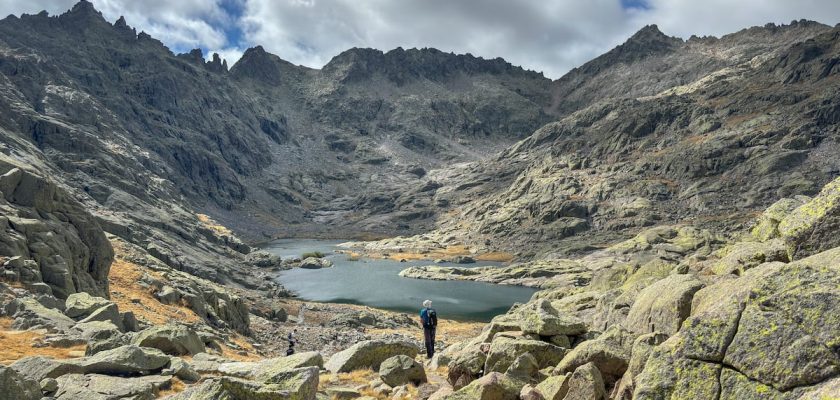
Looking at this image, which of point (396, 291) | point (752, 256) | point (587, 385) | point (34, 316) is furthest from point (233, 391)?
point (396, 291)

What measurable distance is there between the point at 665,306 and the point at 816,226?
435 cm

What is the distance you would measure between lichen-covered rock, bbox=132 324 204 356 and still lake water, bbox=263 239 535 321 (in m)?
66.4

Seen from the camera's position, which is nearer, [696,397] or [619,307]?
[696,397]

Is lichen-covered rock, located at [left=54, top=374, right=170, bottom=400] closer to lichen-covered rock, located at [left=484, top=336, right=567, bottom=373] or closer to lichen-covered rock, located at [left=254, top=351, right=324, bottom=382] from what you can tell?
lichen-covered rock, located at [left=254, top=351, right=324, bottom=382]

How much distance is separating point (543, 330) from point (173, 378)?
12874mm

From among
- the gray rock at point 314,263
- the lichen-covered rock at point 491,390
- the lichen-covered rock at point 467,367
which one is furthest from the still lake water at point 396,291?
the lichen-covered rock at point 491,390

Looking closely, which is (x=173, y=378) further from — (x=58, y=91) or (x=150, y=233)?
(x=58, y=91)

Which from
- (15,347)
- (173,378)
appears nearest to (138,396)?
(173,378)

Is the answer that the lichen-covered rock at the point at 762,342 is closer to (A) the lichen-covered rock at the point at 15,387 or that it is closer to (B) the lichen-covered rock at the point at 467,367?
(B) the lichen-covered rock at the point at 467,367

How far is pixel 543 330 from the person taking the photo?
56.6 feet

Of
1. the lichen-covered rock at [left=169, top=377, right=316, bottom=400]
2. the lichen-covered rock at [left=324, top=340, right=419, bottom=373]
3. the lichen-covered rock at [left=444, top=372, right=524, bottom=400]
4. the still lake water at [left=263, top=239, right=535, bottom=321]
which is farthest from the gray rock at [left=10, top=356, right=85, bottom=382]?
the still lake water at [left=263, top=239, right=535, bottom=321]

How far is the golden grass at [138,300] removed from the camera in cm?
3819

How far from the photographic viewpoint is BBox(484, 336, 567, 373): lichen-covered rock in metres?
15.5

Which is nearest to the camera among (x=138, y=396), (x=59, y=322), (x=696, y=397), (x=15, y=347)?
(x=696, y=397)
